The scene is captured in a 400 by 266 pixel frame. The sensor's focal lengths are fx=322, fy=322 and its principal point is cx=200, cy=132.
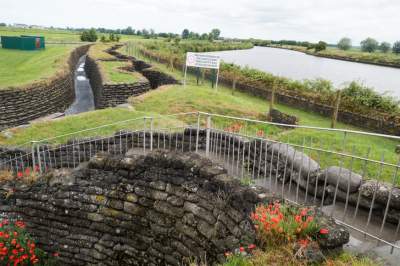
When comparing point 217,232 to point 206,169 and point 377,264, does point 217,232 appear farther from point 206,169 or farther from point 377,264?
point 377,264

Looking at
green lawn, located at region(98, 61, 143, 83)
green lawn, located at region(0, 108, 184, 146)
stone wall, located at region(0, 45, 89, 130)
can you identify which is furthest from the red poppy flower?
green lawn, located at region(98, 61, 143, 83)

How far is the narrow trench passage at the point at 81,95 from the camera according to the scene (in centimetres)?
2236

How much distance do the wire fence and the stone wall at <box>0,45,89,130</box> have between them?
6.97 m

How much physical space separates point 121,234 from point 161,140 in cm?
311

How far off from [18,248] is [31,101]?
11.8 meters

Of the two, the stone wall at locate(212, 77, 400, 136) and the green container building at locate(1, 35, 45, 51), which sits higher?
the green container building at locate(1, 35, 45, 51)

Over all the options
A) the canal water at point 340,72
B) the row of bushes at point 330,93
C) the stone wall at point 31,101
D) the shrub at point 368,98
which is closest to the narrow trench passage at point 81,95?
the stone wall at point 31,101

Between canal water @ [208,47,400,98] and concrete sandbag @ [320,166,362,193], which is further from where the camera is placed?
canal water @ [208,47,400,98]

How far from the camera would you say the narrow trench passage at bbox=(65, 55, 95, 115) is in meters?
22.4

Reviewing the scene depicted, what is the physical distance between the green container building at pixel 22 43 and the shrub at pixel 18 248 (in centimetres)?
4309

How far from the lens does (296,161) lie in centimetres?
608

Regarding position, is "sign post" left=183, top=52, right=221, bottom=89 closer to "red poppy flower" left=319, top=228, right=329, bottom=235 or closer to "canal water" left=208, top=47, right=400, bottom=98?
"canal water" left=208, top=47, right=400, bottom=98

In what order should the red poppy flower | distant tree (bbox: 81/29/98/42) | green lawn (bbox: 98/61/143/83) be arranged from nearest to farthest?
the red poppy flower < green lawn (bbox: 98/61/143/83) < distant tree (bbox: 81/29/98/42)

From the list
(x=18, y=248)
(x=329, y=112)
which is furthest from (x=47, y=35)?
(x=18, y=248)
